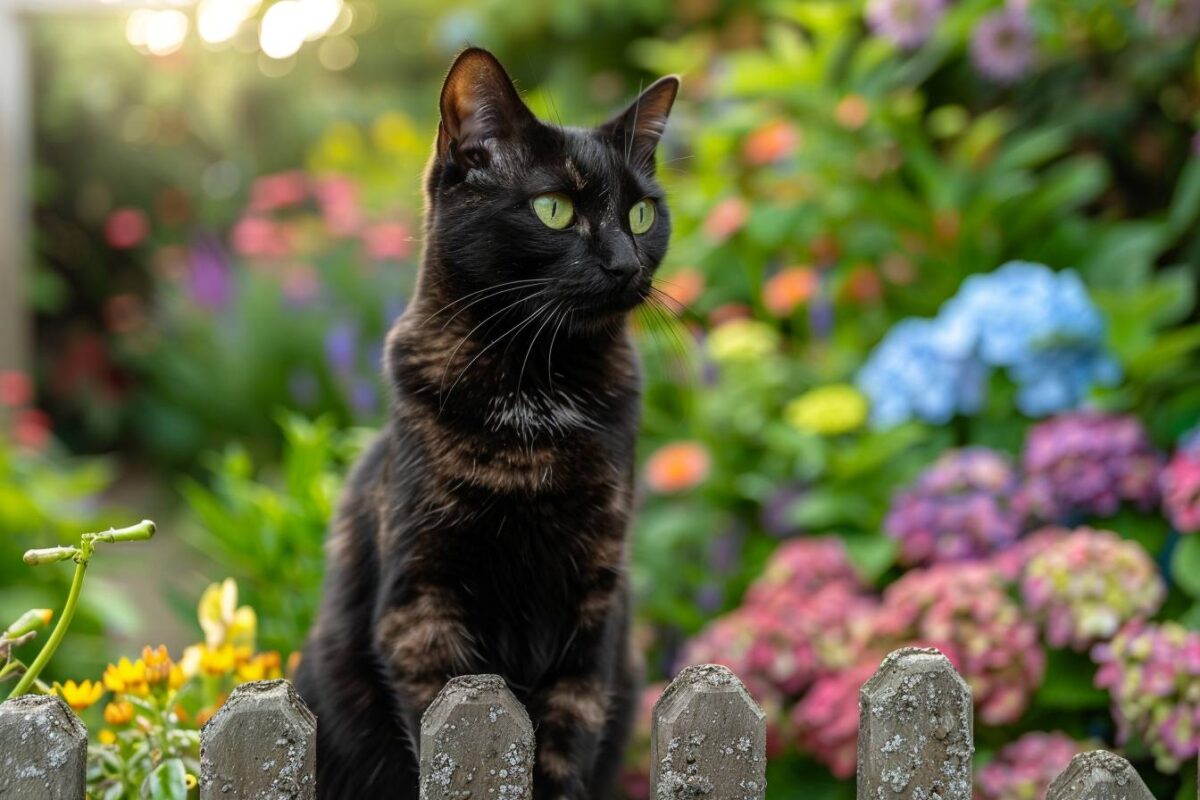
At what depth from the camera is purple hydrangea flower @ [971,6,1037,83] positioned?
3.41 m

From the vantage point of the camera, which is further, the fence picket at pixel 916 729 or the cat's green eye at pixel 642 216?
the cat's green eye at pixel 642 216

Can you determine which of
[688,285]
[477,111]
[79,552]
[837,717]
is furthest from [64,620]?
[688,285]

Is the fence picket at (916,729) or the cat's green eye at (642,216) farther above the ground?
the cat's green eye at (642,216)

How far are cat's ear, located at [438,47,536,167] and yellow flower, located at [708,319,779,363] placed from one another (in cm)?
158

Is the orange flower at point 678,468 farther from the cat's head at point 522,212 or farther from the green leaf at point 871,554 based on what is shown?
the cat's head at point 522,212

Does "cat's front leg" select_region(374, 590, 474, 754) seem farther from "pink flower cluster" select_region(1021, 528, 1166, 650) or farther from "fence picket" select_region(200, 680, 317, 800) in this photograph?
"pink flower cluster" select_region(1021, 528, 1166, 650)

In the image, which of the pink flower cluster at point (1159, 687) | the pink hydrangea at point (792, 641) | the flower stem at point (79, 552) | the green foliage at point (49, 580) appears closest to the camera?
the flower stem at point (79, 552)

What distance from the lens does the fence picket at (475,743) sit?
4.62 ft

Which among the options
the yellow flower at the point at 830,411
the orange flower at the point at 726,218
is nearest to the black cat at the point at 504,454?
the yellow flower at the point at 830,411

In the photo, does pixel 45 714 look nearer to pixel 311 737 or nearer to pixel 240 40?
pixel 311 737

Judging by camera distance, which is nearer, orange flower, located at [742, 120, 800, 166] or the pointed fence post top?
the pointed fence post top

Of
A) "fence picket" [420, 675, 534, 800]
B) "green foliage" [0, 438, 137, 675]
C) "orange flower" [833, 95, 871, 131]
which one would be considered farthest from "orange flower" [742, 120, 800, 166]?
"fence picket" [420, 675, 534, 800]

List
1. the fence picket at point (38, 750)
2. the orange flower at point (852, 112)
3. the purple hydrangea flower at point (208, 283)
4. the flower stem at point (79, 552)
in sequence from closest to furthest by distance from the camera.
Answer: the fence picket at point (38, 750) → the flower stem at point (79, 552) → the orange flower at point (852, 112) → the purple hydrangea flower at point (208, 283)

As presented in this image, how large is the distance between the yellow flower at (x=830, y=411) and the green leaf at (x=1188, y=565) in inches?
33.2
